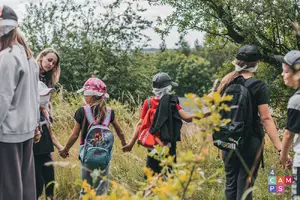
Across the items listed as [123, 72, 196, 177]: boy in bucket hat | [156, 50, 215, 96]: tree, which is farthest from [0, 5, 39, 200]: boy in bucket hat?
[156, 50, 215, 96]: tree

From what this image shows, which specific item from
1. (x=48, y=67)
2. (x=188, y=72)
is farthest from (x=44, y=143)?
(x=188, y=72)

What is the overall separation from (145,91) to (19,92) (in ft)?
34.5

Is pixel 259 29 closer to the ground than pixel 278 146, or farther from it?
farther from it

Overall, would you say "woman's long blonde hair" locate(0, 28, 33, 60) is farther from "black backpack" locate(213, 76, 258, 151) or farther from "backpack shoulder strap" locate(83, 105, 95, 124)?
"black backpack" locate(213, 76, 258, 151)

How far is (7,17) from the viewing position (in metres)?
4.09

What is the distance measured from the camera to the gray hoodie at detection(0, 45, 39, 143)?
391 centimetres

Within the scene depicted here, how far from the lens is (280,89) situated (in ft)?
20.2

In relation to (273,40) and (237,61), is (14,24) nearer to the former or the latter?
(237,61)

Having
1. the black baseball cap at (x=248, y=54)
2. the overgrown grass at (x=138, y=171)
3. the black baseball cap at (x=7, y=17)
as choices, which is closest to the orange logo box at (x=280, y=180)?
the overgrown grass at (x=138, y=171)

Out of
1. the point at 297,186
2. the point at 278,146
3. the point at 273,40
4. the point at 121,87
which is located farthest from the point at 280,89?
the point at 121,87

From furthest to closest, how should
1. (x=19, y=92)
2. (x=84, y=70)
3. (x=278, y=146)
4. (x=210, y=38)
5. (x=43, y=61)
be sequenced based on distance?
1. (x=84, y=70)
2. (x=210, y=38)
3. (x=43, y=61)
4. (x=278, y=146)
5. (x=19, y=92)

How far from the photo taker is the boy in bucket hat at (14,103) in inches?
155

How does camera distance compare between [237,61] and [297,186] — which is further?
[237,61]

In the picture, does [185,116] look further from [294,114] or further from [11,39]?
[11,39]
